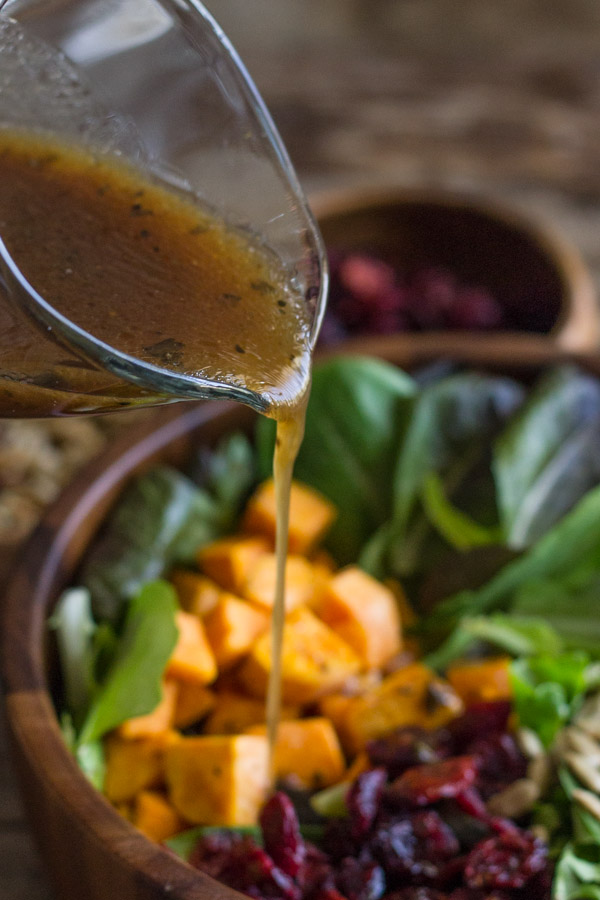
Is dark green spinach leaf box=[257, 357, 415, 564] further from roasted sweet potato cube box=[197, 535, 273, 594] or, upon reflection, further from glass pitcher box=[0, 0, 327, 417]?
glass pitcher box=[0, 0, 327, 417]

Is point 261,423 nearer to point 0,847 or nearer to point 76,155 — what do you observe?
point 76,155

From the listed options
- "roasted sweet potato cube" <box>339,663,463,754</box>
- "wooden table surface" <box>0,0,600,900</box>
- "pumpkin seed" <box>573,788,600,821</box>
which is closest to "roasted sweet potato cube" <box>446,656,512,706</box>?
"roasted sweet potato cube" <box>339,663,463,754</box>

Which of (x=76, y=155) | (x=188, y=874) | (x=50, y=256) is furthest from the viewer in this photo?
(x=76, y=155)

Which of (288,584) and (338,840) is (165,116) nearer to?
(288,584)

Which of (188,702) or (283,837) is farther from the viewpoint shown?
(188,702)

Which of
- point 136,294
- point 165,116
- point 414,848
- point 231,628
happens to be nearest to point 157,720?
point 231,628

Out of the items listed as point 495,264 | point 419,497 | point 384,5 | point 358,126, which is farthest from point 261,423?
point 384,5

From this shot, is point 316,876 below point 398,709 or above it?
above
